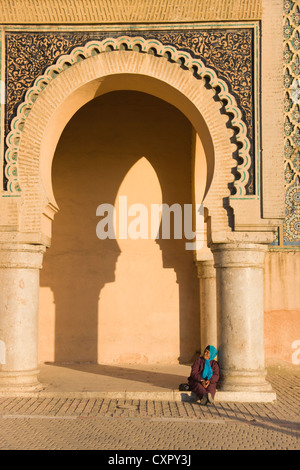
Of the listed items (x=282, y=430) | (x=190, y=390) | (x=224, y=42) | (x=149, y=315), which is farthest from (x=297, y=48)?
(x=282, y=430)

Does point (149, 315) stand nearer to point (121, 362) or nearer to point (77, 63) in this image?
point (121, 362)

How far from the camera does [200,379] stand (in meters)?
7.82

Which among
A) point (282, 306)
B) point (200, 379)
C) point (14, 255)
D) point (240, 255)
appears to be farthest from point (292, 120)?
point (14, 255)

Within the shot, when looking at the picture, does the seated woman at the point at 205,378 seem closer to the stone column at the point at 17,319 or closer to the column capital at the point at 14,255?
the stone column at the point at 17,319

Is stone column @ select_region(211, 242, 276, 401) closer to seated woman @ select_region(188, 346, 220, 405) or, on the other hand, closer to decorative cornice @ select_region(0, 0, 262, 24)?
seated woman @ select_region(188, 346, 220, 405)

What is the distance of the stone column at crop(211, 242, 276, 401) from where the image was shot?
7.96 meters

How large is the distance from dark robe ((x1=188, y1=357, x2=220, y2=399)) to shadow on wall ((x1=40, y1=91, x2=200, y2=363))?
3.52m

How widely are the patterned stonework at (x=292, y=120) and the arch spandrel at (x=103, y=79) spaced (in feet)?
9.20

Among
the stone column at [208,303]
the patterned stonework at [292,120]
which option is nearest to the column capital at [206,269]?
the stone column at [208,303]

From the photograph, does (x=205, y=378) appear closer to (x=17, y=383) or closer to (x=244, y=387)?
(x=244, y=387)

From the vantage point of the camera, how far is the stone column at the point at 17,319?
8.05m

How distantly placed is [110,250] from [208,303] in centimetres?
219

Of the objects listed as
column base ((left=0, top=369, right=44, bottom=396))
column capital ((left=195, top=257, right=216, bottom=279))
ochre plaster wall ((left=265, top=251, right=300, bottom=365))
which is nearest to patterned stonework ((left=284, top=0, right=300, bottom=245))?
ochre plaster wall ((left=265, top=251, right=300, bottom=365))

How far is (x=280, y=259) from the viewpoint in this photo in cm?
1083
